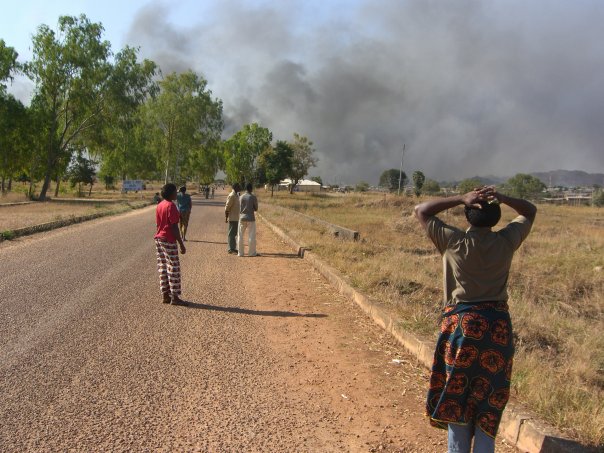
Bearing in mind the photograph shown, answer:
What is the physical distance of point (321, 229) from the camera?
18.5 metres

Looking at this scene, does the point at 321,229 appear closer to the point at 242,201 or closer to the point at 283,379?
the point at 242,201

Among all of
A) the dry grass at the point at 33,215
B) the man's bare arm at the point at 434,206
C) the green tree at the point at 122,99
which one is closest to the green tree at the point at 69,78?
the green tree at the point at 122,99

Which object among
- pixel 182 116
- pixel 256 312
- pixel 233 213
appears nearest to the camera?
pixel 256 312

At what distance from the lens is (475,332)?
2.82 m

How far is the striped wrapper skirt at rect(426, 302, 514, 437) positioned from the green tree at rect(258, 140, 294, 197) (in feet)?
205

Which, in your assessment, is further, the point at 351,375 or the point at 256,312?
the point at 256,312

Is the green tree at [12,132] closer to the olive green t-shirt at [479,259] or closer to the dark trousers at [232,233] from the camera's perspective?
the dark trousers at [232,233]

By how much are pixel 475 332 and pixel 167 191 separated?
5536 millimetres

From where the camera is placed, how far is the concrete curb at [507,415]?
3232mm

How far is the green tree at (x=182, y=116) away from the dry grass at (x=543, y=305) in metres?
40.5

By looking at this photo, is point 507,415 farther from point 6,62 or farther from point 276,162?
point 276,162

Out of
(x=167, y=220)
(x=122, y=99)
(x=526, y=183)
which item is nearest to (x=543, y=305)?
(x=167, y=220)

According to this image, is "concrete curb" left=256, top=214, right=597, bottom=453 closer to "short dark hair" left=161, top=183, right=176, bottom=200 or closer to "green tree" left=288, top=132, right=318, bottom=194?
"short dark hair" left=161, top=183, right=176, bottom=200

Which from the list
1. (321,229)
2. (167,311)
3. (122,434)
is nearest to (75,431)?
(122,434)
